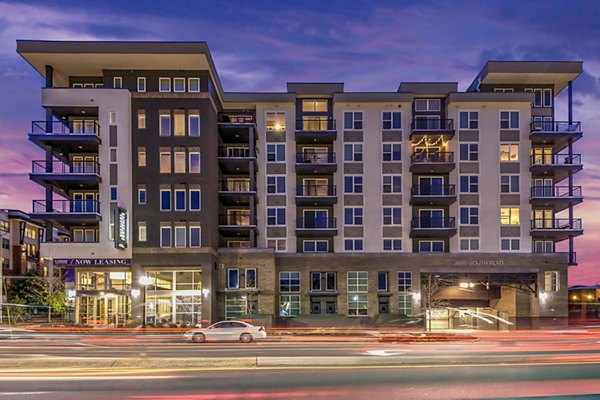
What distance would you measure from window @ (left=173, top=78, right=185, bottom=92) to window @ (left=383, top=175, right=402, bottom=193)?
20.7 m

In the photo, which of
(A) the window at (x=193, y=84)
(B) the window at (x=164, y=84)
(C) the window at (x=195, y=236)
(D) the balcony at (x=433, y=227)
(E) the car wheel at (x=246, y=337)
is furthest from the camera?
(D) the balcony at (x=433, y=227)

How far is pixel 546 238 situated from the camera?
54.1 m

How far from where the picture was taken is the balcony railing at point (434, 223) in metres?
52.6

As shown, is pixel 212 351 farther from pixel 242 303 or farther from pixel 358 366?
pixel 242 303

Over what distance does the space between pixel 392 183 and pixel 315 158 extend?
7838mm

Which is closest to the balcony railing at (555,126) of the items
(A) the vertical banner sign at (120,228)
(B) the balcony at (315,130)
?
(B) the balcony at (315,130)

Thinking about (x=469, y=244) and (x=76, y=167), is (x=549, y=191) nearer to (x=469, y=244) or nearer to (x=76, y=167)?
(x=469, y=244)

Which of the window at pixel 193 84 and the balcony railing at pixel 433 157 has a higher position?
the window at pixel 193 84

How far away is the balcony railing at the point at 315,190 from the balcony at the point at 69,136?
18.7 m

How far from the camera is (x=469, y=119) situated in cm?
Result: 5341

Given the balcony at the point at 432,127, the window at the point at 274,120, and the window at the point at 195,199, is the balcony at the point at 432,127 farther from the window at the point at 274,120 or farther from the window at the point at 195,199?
the window at the point at 195,199

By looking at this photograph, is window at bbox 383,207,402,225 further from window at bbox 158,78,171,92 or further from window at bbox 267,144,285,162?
window at bbox 158,78,171,92

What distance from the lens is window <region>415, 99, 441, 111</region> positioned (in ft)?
179

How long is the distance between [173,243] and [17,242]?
167ft
